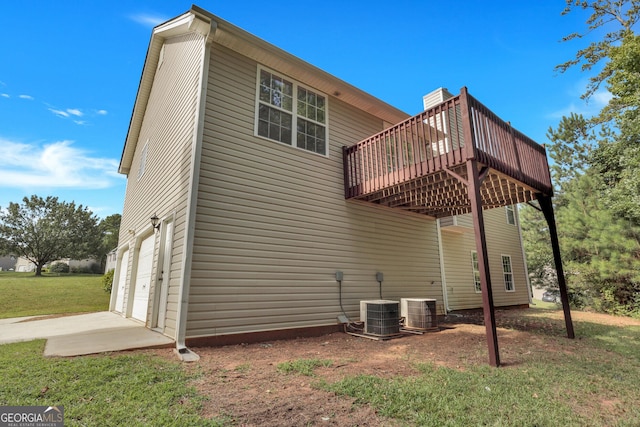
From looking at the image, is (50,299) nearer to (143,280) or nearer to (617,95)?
(143,280)

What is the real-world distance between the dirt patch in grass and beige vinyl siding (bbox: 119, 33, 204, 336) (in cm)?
170

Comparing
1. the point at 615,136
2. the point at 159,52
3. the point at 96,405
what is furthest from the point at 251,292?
the point at 615,136

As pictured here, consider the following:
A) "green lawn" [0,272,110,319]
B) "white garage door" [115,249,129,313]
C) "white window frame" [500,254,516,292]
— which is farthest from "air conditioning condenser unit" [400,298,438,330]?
"green lawn" [0,272,110,319]

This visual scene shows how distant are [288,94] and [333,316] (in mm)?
5085

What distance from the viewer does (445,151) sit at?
530cm

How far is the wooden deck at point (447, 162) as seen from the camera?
5055 millimetres

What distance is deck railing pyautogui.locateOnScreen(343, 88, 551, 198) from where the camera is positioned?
499 centimetres

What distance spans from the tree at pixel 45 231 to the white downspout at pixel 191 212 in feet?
114

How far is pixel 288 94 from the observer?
22.4 ft

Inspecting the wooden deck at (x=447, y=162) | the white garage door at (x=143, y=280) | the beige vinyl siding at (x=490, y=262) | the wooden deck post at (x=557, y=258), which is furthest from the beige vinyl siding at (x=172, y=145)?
the beige vinyl siding at (x=490, y=262)

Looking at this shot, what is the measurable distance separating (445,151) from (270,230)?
3.57 m

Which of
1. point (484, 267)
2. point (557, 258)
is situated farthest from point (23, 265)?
point (557, 258)

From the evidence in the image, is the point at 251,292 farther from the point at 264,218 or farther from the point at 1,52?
the point at 1,52

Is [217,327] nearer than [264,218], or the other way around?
[217,327]
